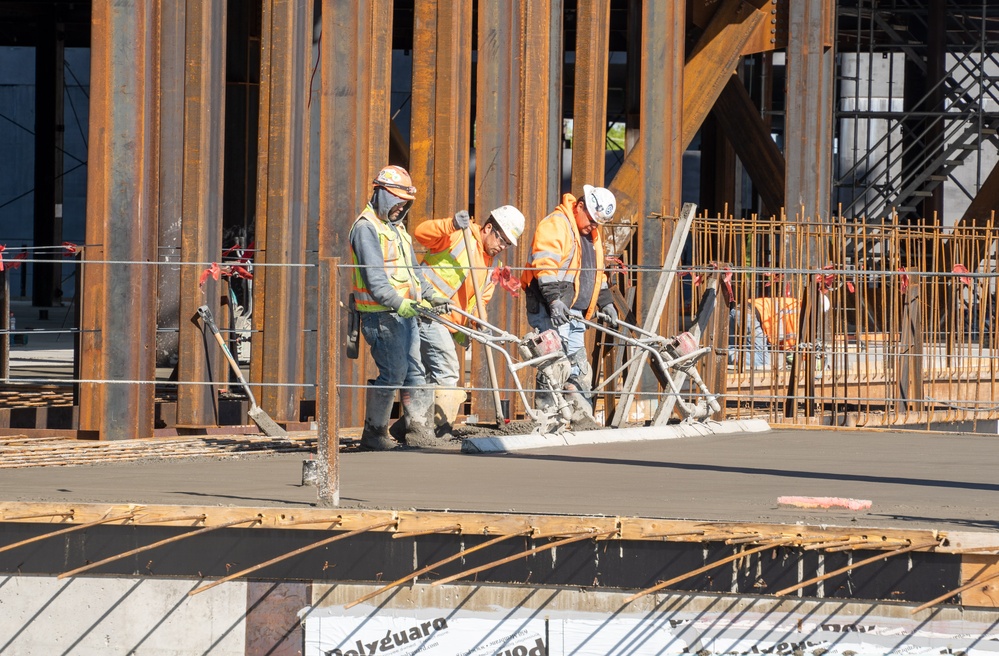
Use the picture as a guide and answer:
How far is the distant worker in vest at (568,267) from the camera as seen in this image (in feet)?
33.6

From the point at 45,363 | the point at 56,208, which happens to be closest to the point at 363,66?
the point at 45,363

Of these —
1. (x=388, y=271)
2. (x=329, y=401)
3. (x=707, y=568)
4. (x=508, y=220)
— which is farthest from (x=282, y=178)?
(x=707, y=568)

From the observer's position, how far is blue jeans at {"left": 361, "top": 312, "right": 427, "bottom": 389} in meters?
9.12

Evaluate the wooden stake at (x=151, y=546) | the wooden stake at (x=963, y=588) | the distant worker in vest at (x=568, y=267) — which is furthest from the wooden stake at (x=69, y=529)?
the distant worker in vest at (x=568, y=267)

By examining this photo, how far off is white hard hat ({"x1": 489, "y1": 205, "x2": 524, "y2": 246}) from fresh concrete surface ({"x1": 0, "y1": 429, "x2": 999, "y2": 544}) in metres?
1.52

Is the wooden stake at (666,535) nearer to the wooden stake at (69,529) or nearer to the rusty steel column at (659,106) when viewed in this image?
the wooden stake at (69,529)

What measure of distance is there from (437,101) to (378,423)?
176 inches

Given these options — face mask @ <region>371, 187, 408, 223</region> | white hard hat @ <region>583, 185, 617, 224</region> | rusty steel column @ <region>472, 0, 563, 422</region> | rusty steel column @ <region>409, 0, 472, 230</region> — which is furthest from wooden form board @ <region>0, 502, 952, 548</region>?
Result: rusty steel column @ <region>409, 0, 472, 230</region>

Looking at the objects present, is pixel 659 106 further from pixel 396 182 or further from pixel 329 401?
pixel 329 401

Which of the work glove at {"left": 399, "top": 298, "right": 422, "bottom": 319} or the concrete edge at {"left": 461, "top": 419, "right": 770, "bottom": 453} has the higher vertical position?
the work glove at {"left": 399, "top": 298, "right": 422, "bottom": 319}

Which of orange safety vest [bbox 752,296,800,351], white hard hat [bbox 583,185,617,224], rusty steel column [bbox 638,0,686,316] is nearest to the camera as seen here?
white hard hat [bbox 583,185,617,224]

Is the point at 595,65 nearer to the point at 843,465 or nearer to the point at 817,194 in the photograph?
the point at 817,194

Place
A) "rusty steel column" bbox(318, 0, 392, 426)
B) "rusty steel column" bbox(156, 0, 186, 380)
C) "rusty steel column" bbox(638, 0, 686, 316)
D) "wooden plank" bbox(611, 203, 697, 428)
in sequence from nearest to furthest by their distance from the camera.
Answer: "wooden plank" bbox(611, 203, 697, 428), "rusty steel column" bbox(156, 0, 186, 380), "rusty steel column" bbox(318, 0, 392, 426), "rusty steel column" bbox(638, 0, 686, 316)

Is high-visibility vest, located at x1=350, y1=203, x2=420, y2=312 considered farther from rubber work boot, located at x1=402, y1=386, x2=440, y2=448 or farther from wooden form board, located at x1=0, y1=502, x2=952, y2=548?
wooden form board, located at x1=0, y1=502, x2=952, y2=548
